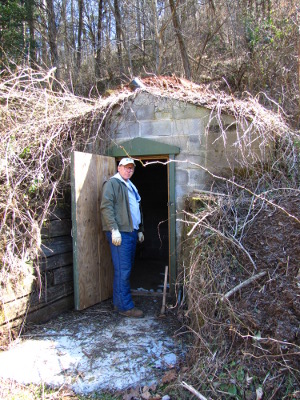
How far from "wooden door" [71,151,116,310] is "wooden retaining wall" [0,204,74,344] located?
1.02 feet

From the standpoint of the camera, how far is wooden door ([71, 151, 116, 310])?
14.0ft

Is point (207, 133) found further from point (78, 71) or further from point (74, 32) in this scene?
point (74, 32)

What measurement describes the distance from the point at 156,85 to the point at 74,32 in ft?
33.9

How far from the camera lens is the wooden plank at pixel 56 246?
4223 millimetres

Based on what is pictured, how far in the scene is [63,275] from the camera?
4.49 m

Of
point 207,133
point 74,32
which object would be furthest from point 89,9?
point 207,133

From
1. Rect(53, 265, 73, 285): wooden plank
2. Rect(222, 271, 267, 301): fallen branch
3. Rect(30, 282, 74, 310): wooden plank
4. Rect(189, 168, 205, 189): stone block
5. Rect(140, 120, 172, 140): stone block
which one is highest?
Rect(140, 120, 172, 140): stone block

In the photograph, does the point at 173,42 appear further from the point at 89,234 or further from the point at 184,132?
the point at 89,234

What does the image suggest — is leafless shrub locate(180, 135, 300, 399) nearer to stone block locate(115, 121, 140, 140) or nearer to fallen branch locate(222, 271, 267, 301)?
fallen branch locate(222, 271, 267, 301)

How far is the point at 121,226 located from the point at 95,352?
5.11 feet

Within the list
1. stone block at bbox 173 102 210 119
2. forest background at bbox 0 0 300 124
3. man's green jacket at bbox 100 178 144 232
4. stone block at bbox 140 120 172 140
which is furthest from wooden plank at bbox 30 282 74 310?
forest background at bbox 0 0 300 124

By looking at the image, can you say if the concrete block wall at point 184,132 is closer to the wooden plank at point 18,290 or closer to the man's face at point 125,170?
the man's face at point 125,170

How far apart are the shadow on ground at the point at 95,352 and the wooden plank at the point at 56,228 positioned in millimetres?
1145

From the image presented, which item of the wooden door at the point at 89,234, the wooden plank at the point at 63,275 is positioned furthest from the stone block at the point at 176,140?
the wooden plank at the point at 63,275
